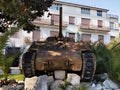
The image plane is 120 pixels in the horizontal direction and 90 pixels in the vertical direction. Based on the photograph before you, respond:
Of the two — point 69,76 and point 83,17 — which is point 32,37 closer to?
point 83,17

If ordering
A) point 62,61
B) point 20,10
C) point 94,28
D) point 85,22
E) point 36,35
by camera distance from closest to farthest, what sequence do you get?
point 20,10 → point 62,61 → point 36,35 → point 94,28 → point 85,22

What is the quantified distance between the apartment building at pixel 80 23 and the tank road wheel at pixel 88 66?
39.7 meters

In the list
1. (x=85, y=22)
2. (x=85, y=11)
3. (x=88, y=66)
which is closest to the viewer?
(x=88, y=66)

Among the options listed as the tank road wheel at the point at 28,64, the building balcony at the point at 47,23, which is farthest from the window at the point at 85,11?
the tank road wheel at the point at 28,64

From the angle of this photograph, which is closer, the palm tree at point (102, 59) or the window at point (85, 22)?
the palm tree at point (102, 59)

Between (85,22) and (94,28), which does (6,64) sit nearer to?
(94,28)

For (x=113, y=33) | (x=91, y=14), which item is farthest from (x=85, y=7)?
(x=113, y=33)

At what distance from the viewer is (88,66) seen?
32.6 feet

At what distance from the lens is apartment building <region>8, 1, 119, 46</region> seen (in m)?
51.6

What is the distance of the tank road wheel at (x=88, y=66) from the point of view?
9891mm

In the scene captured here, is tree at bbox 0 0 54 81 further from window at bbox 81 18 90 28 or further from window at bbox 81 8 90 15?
window at bbox 81 8 90 15

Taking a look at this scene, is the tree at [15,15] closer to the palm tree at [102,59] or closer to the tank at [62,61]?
the tank at [62,61]

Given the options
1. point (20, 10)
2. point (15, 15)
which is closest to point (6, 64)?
point (15, 15)

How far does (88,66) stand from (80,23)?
46471mm
